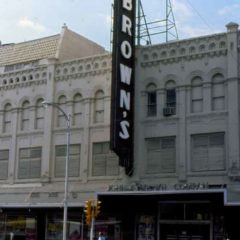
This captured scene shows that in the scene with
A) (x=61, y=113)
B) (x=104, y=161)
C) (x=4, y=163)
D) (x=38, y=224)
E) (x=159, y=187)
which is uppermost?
(x=61, y=113)

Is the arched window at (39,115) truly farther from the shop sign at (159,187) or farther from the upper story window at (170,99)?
the upper story window at (170,99)

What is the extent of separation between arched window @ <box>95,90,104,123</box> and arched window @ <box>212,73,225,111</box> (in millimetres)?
7754

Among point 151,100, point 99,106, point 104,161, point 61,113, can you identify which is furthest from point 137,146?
point 61,113

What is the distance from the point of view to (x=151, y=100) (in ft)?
120

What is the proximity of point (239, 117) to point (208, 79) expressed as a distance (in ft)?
10.4

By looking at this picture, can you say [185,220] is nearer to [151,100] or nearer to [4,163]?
[151,100]

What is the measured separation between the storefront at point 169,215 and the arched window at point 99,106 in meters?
5.91

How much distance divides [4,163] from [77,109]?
7.27 meters


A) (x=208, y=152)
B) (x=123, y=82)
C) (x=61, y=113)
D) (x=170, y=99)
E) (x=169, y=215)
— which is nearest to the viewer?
(x=208, y=152)

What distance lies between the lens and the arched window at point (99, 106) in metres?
38.4

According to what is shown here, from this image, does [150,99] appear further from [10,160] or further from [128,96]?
[10,160]

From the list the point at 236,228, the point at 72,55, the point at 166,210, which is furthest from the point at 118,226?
the point at 72,55

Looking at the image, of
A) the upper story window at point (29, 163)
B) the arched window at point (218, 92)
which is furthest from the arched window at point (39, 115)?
the arched window at point (218, 92)

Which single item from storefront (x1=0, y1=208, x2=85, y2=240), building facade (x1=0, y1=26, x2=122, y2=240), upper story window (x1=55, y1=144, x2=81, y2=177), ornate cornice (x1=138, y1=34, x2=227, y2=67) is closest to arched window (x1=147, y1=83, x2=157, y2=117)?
ornate cornice (x1=138, y1=34, x2=227, y2=67)
